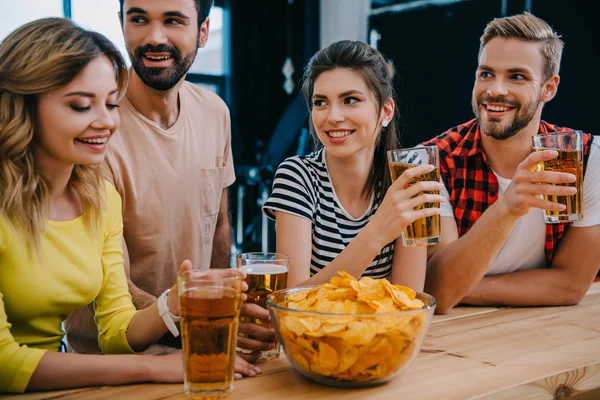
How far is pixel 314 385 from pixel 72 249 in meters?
0.65

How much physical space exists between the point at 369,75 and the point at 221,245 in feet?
2.99

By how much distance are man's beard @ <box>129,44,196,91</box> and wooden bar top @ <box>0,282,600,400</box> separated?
3.43 ft

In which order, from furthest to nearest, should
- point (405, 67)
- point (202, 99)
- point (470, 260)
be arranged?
point (405, 67) → point (202, 99) → point (470, 260)

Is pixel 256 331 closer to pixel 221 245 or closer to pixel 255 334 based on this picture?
pixel 255 334

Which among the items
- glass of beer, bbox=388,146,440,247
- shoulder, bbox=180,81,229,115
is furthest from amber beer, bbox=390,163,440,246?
shoulder, bbox=180,81,229,115

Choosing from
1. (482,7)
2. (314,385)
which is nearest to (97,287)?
(314,385)

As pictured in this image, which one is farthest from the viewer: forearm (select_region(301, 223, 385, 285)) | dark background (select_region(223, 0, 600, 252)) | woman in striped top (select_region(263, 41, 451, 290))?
dark background (select_region(223, 0, 600, 252))

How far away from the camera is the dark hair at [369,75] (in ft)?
6.31

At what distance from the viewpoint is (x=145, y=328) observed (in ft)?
4.41

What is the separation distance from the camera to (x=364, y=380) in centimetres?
110

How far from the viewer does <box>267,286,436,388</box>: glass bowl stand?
1.03 m

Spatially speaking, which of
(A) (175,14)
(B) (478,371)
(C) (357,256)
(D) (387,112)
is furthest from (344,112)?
(B) (478,371)

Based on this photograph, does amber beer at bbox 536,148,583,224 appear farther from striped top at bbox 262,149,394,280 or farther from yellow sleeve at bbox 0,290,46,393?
yellow sleeve at bbox 0,290,46,393

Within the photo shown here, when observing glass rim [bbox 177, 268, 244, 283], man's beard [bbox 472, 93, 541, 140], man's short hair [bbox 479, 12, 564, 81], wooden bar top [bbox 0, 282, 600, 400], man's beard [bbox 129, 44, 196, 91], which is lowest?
wooden bar top [bbox 0, 282, 600, 400]
